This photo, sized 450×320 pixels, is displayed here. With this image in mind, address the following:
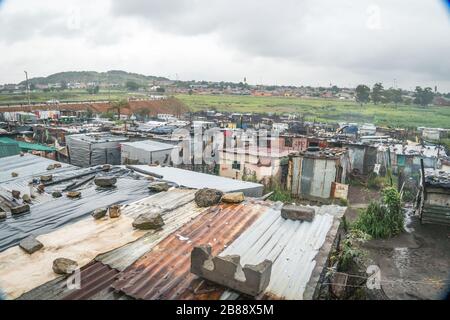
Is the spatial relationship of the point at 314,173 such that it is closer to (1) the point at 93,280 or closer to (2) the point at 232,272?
(2) the point at 232,272

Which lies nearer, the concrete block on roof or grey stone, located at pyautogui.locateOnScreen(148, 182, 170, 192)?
the concrete block on roof

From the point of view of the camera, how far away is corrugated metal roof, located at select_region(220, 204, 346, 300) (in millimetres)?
3502

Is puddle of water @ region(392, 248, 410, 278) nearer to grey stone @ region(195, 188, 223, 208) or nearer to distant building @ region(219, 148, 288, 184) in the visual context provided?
grey stone @ region(195, 188, 223, 208)

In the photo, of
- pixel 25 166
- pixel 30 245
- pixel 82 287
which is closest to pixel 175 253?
pixel 82 287

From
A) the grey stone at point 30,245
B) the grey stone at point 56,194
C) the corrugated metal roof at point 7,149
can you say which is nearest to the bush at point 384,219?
the grey stone at point 56,194

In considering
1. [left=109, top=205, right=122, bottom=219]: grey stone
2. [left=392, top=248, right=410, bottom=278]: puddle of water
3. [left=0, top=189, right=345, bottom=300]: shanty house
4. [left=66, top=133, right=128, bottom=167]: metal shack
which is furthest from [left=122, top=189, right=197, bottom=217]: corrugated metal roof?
[left=66, top=133, right=128, bottom=167]: metal shack

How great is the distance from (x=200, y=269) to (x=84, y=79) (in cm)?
15915

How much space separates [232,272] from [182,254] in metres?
1.14

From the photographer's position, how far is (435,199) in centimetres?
1161

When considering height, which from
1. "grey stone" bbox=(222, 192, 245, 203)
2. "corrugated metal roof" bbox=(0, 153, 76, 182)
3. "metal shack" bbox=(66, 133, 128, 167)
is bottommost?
"metal shack" bbox=(66, 133, 128, 167)

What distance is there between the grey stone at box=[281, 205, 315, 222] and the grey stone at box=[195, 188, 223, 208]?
57.1 inches

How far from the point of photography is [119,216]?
5.87 metres
